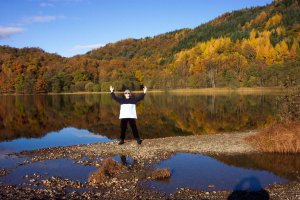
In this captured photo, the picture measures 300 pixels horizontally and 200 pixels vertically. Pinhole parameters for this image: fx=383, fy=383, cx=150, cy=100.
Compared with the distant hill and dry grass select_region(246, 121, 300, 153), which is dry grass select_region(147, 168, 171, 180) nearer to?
dry grass select_region(246, 121, 300, 153)

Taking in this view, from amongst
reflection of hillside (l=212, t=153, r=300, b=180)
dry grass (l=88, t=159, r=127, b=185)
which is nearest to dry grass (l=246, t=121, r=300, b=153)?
reflection of hillside (l=212, t=153, r=300, b=180)

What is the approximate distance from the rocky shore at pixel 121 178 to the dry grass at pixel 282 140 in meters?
0.72

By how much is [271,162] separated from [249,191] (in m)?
5.73

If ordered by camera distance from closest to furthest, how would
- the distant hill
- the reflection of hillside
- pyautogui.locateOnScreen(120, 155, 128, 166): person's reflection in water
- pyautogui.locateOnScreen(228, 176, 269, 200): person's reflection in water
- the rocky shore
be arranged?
pyautogui.locateOnScreen(228, 176, 269, 200): person's reflection in water, the rocky shore, the reflection of hillside, pyautogui.locateOnScreen(120, 155, 128, 166): person's reflection in water, the distant hill

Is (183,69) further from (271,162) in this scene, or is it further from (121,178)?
(121,178)

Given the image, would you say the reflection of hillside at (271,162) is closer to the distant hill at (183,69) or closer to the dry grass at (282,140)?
the dry grass at (282,140)

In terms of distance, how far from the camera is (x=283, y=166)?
58.9ft

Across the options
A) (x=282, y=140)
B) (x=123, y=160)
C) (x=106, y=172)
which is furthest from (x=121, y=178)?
(x=282, y=140)

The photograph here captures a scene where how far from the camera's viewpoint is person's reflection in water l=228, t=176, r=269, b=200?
12.8 m

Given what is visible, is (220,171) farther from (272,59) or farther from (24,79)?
(24,79)

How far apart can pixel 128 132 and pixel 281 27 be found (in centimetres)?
17823

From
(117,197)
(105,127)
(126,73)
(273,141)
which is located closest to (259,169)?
(273,141)

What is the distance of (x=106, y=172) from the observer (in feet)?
51.6

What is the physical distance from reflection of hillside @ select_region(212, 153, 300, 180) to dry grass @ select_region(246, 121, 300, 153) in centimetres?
68
